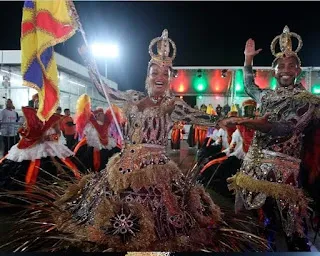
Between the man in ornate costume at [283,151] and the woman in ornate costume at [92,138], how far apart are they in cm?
443

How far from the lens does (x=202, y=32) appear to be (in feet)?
12.9

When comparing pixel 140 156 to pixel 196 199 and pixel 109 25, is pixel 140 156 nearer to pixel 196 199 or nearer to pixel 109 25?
pixel 196 199

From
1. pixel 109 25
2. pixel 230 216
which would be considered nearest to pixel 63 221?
pixel 230 216

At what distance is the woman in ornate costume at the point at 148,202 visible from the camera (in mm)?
2387

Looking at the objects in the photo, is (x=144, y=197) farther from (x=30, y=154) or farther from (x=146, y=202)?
(x=30, y=154)

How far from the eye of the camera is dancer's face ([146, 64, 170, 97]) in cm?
270

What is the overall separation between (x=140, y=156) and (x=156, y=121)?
0.98 feet

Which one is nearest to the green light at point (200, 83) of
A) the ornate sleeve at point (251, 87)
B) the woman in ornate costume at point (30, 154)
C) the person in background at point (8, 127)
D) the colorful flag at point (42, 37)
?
the person in background at point (8, 127)

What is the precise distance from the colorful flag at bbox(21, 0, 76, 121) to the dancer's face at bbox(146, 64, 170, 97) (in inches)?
28.8

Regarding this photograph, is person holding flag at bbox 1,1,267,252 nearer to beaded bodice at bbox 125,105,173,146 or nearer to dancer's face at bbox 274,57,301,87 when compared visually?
beaded bodice at bbox 125,105,173,146

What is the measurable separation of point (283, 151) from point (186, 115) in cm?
77

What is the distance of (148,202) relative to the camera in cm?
253

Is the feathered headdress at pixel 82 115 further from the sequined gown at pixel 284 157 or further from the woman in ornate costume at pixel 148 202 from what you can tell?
the sequined gown at pixel 284 157

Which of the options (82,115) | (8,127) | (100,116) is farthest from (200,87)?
(8,127)
